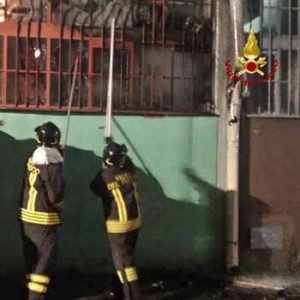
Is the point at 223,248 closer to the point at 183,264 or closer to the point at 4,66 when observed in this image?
the point at 183,264

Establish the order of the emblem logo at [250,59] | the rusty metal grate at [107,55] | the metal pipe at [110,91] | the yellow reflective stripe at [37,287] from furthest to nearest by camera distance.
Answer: the emblem logo at [250,59]
the rusty metal grate at [107,55]
the metal pipe at [110,91]
the yellow reflective stripe at [37,287]

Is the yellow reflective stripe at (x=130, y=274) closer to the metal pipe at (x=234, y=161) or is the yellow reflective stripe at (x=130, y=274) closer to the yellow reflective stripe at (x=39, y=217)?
the yellow reflective stripe at (x=39, y=217)

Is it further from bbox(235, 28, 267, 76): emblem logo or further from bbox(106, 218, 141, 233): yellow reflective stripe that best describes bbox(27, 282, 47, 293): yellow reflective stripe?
bbox(235, 28, 267, 76): emblem logo

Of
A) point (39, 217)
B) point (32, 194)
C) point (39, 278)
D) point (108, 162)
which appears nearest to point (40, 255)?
point (39, 278)

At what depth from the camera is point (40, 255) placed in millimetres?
6770

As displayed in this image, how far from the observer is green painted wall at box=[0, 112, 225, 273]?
7.95 m

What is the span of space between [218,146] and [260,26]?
1.48 m

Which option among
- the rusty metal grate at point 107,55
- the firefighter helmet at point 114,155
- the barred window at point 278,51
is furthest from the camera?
the barred window at point 278,51

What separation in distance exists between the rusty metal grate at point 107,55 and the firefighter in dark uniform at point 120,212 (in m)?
1.25

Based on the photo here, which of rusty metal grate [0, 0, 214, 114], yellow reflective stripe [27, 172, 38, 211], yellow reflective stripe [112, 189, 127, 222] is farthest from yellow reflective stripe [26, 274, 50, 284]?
rusty metal grate [0, 0, 214, 114]

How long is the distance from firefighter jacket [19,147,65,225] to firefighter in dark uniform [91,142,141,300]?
481 millimetres

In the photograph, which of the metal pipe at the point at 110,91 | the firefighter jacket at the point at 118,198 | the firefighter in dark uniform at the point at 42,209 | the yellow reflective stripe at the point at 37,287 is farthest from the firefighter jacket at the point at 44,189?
the metal pipe at the point at 110,91

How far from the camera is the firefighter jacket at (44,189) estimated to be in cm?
676

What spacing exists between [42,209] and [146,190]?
68.2 inches
